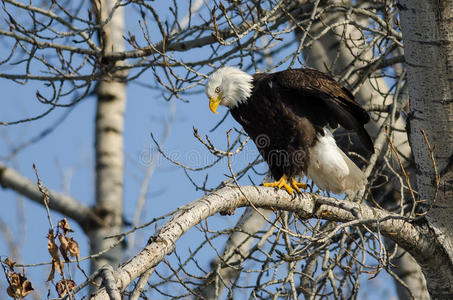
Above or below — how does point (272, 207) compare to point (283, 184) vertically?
below

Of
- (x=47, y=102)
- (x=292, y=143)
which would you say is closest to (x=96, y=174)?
(x=47, y=102)

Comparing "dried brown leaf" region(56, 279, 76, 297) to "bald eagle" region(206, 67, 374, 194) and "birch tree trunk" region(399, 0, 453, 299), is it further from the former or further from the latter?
"bald eagle" region(206, 67, 374, 194)

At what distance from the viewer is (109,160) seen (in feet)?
17.5

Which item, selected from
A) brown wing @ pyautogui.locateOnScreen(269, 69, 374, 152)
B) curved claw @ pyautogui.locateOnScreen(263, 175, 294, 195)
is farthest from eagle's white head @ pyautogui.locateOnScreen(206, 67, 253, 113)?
curved claw @ pyautogui.locateOnScreen(263, 175, 294, 195)

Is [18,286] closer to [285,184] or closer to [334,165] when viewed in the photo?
[285,184]

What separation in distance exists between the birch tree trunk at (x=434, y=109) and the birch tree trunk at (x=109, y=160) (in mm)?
2460

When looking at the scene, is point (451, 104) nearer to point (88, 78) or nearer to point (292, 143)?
A: point (292, 143)

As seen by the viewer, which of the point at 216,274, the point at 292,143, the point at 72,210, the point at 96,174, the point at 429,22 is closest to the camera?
the point at 429,22

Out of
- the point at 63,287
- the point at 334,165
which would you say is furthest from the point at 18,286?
the point at 334,165

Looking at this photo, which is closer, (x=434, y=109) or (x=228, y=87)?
(x=434, y=109)

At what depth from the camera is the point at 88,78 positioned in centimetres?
420

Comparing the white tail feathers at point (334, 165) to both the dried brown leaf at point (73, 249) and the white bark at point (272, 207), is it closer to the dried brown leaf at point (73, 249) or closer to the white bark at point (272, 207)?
the white bark at point (272, 207)

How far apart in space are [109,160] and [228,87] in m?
1.75

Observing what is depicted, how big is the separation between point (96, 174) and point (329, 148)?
219 centimetres
